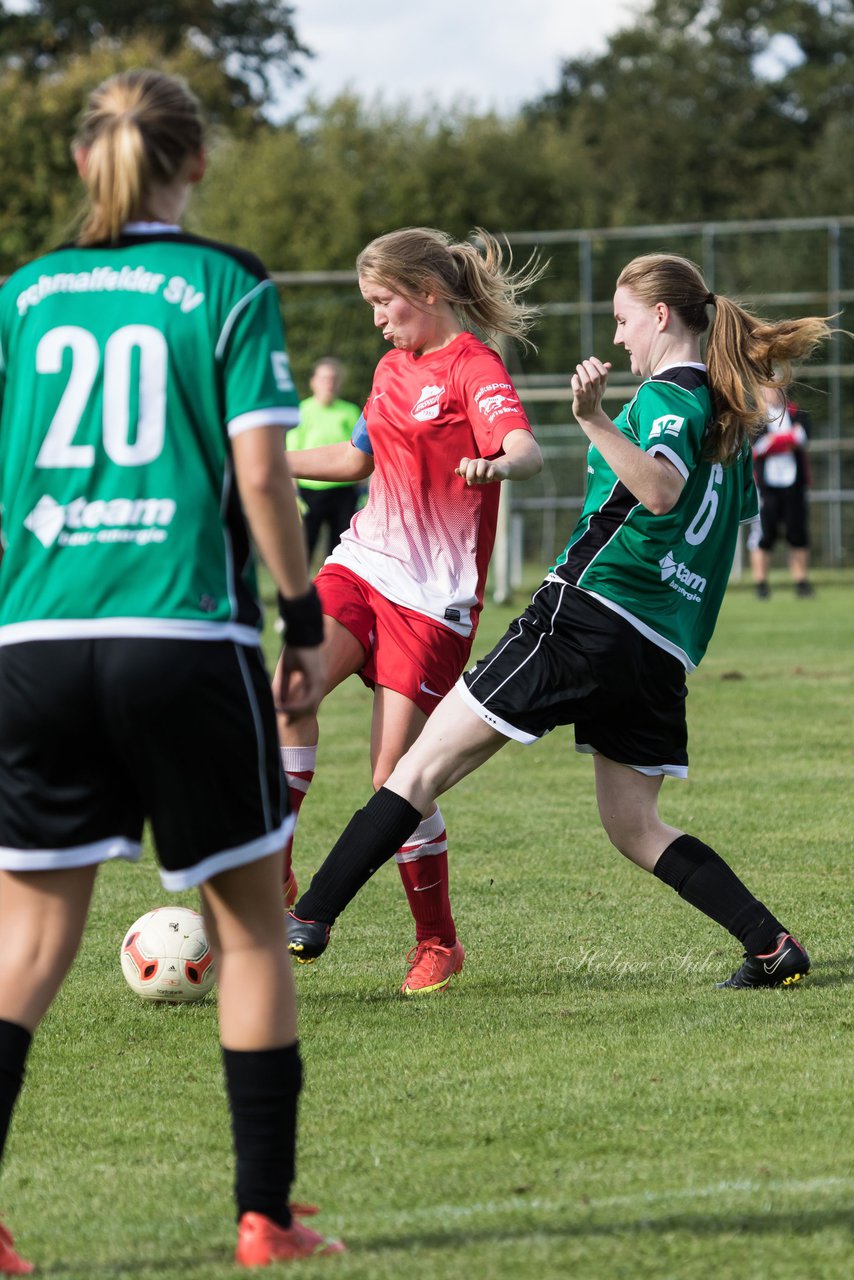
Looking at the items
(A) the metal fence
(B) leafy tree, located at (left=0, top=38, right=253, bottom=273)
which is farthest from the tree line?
(A) the metal fence

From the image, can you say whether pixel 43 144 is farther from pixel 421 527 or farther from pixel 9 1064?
pixel 9 1064

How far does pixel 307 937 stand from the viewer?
4.78 metres

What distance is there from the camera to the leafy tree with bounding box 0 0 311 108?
45750 millimetres

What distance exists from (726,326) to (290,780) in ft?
6.19

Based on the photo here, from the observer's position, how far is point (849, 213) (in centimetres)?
3988

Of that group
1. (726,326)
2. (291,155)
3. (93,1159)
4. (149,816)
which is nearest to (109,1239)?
(93,1159)

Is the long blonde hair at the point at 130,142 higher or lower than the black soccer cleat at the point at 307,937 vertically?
higher

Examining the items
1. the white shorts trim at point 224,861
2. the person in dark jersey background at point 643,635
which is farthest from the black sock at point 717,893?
the white shorts trim at point 224,861

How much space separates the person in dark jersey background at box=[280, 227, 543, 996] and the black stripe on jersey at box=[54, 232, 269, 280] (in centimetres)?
222

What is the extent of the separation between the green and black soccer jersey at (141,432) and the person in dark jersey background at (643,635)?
2.00 metres

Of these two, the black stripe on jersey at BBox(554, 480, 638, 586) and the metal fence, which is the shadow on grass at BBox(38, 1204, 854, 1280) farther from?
the metal fence

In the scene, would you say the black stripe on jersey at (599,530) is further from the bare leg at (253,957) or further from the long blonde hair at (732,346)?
the bare leg at (253,957)

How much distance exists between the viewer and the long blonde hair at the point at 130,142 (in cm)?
277

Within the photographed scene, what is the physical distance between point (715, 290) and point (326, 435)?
872 cm
